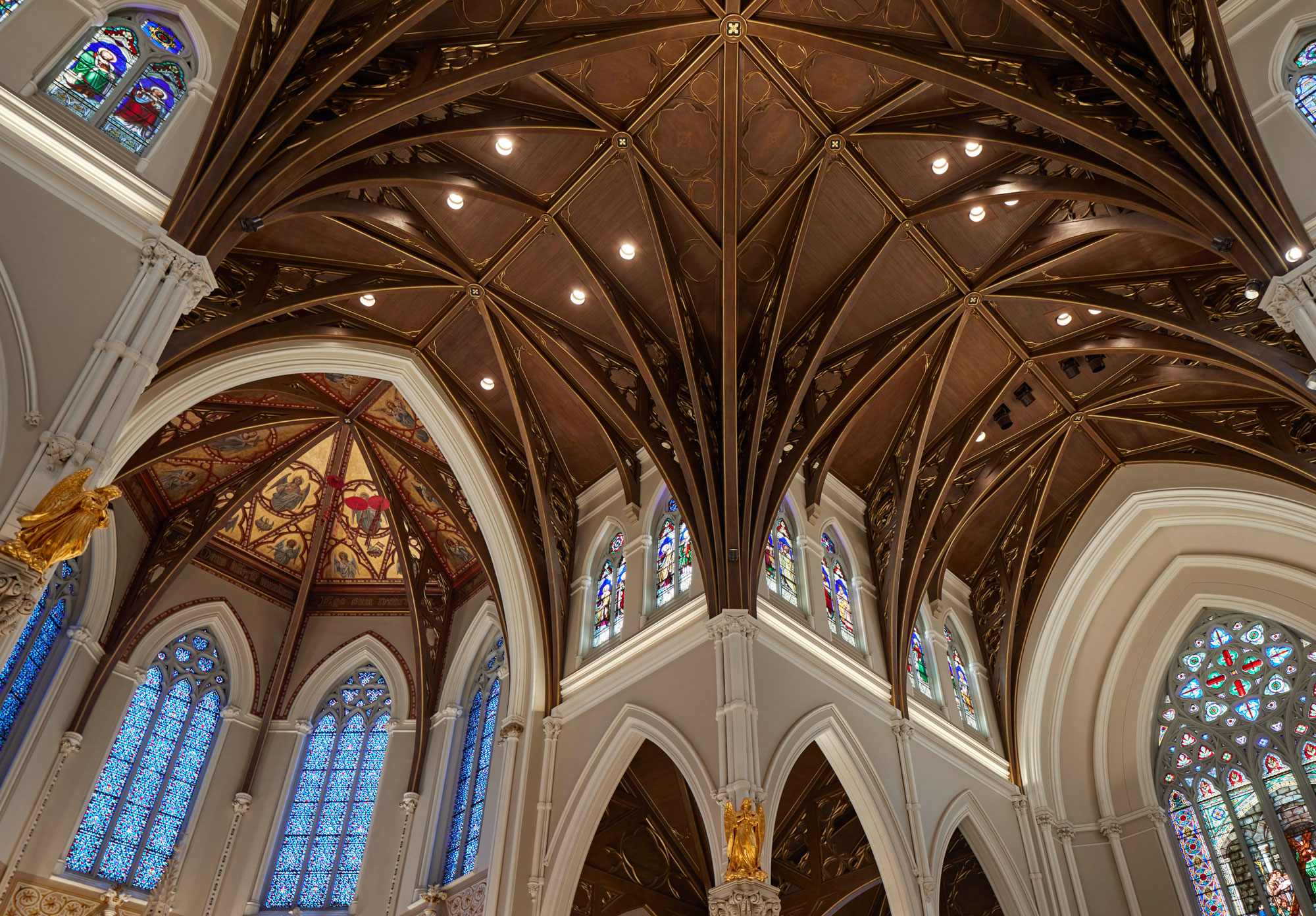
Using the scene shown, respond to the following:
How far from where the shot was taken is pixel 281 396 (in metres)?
17.5

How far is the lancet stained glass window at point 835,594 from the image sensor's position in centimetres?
1541

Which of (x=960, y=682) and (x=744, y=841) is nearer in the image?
(x=744, y=841)

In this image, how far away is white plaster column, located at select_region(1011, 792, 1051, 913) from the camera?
15312mm

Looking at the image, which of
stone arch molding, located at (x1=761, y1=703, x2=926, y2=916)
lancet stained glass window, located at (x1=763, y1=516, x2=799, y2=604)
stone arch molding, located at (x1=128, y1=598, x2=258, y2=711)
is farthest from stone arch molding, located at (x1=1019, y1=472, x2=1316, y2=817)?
stone arch molding, located at (x1=128, y1=598, x2=258, y2=711)

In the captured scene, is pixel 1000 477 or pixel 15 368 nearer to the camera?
pixel 15 368

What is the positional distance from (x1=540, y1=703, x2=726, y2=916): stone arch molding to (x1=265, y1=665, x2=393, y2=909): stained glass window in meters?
5.94

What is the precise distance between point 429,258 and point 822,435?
6824 mm

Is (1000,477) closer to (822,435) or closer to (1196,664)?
(822,435)

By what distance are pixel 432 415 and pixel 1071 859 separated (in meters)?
12.9

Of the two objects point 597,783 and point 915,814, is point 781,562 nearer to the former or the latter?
point 915,814

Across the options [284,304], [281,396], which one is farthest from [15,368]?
[281,396]

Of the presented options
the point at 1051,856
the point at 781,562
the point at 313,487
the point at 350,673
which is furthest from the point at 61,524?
the point at 1051,856

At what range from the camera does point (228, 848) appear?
17.3 m

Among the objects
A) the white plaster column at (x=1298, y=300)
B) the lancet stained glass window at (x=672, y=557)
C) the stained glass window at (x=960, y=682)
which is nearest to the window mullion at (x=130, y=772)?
the lancet stained glass window at (x=672, y=557)
